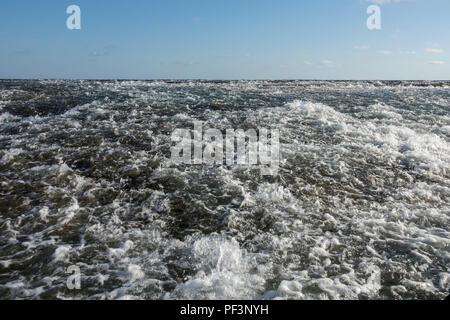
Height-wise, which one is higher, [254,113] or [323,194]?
[254,113]

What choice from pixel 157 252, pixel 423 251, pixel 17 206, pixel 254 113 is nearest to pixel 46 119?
pixel 17 206

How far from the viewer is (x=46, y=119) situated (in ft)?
45.6

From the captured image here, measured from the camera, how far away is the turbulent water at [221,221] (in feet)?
13.7

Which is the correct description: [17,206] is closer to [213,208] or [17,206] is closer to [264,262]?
[213,208]

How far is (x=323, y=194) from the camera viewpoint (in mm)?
6961

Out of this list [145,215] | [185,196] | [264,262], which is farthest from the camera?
[185,196]

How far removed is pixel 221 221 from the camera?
580 cm

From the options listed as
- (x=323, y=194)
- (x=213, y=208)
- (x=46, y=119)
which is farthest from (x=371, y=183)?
(x=46, y=119)

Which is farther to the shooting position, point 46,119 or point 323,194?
point 46,119

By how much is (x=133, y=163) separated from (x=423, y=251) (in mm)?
6984

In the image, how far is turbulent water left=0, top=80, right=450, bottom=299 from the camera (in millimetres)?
4188
